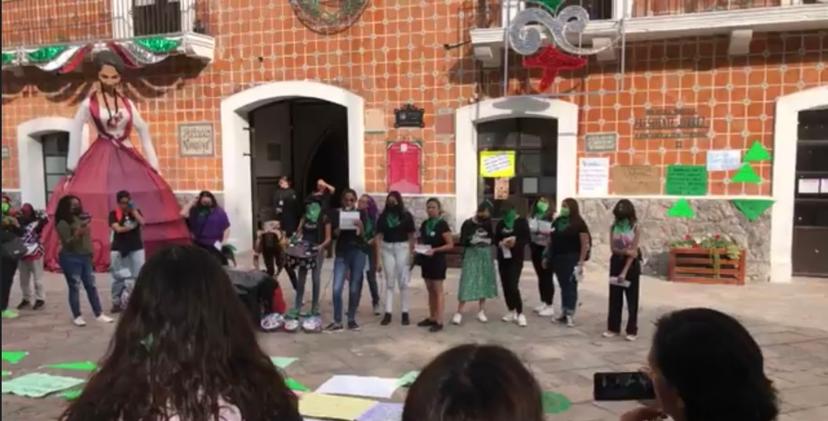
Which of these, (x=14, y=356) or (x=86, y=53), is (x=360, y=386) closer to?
(x=14, y=356)

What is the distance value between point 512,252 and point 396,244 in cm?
130

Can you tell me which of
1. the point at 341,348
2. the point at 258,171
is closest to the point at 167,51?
the point at 258,171

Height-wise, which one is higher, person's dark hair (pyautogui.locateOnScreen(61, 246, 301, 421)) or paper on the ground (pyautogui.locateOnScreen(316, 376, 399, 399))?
person's dark hair (pyautogui.locateOnScreen(61, 246, 301, 421))

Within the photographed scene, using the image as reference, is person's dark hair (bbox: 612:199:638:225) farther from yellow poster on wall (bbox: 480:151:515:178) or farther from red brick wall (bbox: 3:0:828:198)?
yellow poster on wall (bbox: 480:151:515:178)

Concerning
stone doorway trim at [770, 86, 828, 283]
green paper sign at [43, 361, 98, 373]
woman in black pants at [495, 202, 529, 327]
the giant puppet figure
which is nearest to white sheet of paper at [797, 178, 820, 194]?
stone doorway trim at [770, 86, 828, 283]

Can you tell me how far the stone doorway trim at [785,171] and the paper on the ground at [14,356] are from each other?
387 inches

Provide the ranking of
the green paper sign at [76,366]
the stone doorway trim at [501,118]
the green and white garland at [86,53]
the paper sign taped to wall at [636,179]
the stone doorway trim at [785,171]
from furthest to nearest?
the green and white garland at [86,53], the stone doorway trim at [501,118], the paper sign taped to wall at [636,179], the stone doorway trim at [785,171], the green paper sign at [76,366]

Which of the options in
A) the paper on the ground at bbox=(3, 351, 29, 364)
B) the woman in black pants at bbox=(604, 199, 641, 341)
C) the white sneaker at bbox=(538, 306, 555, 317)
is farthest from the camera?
the white sneaker at bbox=(538, 306, 555, 317)

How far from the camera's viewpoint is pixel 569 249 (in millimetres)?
7406

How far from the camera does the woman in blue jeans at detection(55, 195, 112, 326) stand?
7434mm

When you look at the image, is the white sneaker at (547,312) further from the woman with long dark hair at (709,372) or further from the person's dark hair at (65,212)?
the woman with long dark hair at (709,372)

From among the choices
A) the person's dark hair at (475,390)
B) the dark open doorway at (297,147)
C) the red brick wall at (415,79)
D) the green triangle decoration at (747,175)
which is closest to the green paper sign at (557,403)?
the person's dark hair at (475,390)

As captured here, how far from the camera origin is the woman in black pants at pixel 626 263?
22.3 feet

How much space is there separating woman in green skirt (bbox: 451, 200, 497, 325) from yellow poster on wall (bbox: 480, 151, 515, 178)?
3.87m
